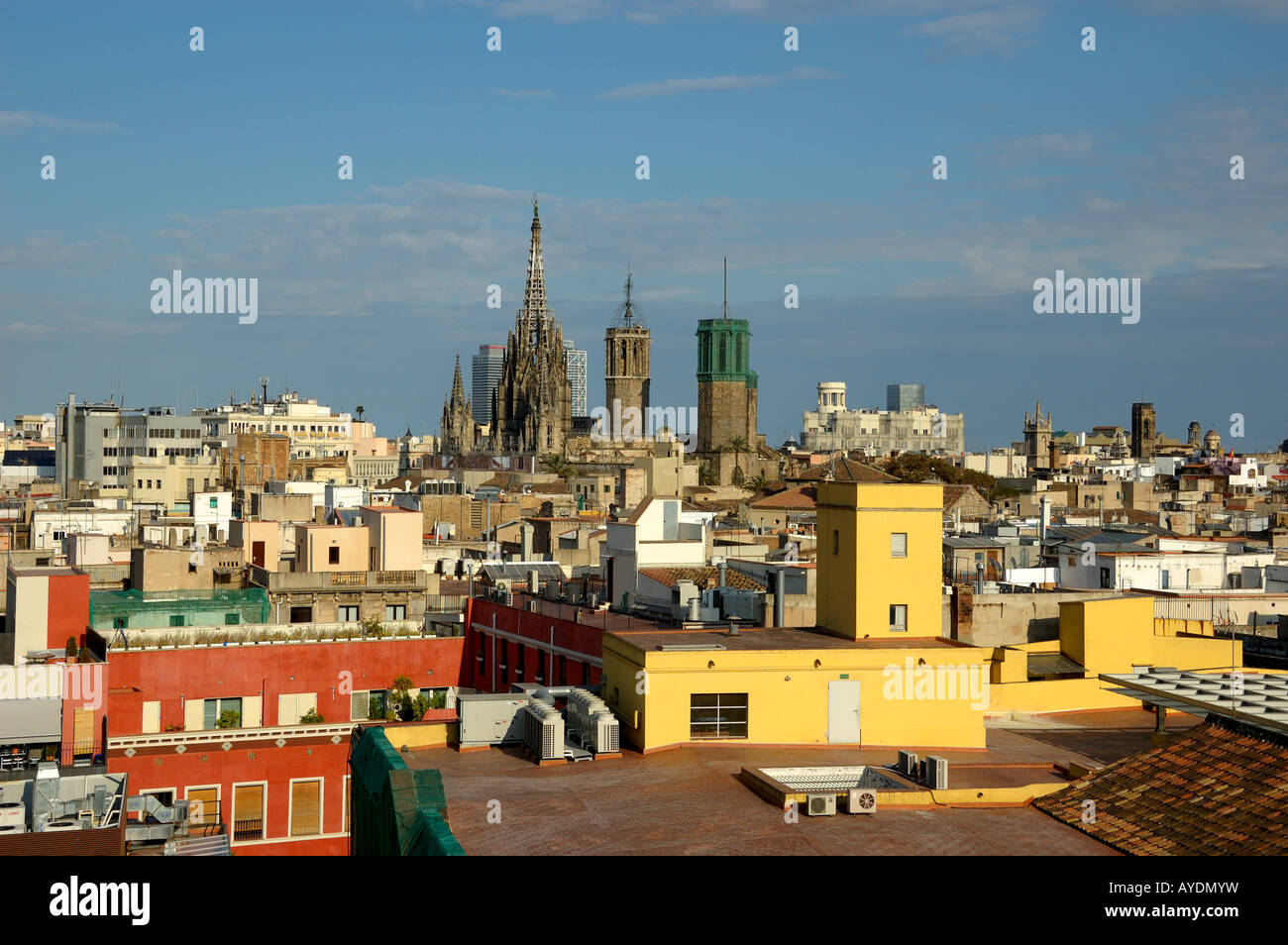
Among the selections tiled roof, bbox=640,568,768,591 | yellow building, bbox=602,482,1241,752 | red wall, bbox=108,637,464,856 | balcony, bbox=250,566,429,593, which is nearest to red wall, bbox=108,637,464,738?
red wall, bbox=108,637,464,856

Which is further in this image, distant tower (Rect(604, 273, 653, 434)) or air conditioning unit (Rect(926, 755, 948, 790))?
distant tower (Rect(604, 273, 653, 434))

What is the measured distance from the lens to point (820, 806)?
1391 cm

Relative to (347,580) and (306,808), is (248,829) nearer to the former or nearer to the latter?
(306,808)

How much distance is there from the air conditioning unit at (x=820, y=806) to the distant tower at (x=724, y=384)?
15395 cm

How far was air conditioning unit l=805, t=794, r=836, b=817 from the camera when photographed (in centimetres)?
1389

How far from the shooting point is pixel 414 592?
3566 cm

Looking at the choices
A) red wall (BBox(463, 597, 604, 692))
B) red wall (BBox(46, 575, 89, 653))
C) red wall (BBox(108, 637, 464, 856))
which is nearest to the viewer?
red wall (BBox(108, 637, 464, 856))

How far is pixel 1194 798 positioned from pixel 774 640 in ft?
23.7

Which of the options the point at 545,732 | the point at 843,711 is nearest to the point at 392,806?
the point at 545,732

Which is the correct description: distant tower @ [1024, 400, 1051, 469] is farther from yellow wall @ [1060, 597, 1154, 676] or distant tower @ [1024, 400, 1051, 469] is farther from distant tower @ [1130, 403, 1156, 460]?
yellow wall @ [1060, 597, 1154, 676]

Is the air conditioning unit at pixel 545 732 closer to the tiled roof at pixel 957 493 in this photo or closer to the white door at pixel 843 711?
the white door at pixel 843 711

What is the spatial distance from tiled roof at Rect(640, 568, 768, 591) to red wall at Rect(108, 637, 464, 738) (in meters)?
4.49
